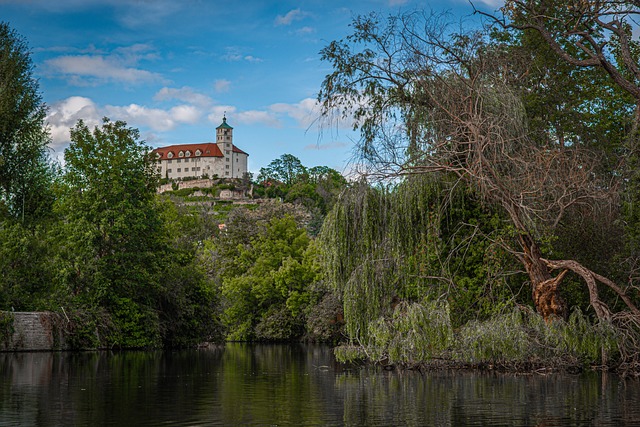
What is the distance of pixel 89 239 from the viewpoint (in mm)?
38031

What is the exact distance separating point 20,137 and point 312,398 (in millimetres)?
30206

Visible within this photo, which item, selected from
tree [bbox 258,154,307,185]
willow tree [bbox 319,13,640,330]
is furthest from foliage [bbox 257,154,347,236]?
willow tree [bbox 319,13,640,330]

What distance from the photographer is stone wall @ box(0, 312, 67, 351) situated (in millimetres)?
34062

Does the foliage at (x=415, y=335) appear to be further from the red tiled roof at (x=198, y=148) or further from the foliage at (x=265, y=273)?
the red tiled roof at (x=198, y=148)

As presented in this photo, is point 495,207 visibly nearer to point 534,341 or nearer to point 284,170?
point 534,341

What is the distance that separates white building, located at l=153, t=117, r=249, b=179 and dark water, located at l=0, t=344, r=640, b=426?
14921cm

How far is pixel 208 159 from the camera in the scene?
17075 cm

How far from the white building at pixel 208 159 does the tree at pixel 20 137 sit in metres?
125

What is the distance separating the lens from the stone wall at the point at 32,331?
3406 cm

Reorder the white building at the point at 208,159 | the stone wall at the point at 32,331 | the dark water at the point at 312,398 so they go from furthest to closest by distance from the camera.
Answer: the white building at the point at 208,159 < the stone wall at the point at 32,331 < the dark water at the point at 312,398

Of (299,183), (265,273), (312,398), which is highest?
(299,183)

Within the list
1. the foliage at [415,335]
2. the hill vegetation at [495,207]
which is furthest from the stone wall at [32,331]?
the foliage at [415,335]

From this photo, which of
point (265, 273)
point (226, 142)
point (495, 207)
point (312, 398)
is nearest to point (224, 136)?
point (226, 142)

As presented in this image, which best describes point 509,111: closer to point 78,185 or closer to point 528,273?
point 528,273
